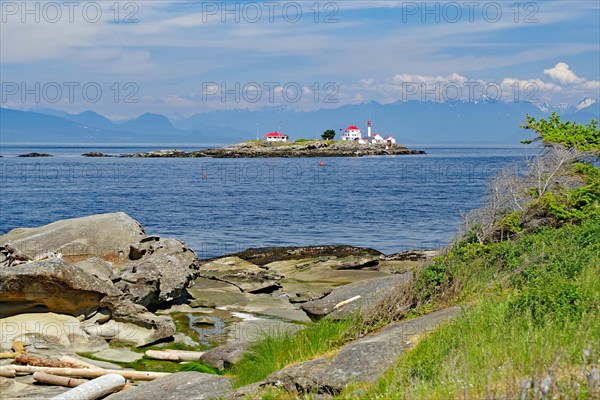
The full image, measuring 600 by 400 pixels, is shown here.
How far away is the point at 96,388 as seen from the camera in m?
14.8

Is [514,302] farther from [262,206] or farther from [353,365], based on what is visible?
[262,206]

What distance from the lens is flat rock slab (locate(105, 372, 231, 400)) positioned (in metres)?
12.8

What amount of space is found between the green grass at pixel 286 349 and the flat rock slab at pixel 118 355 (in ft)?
15.2

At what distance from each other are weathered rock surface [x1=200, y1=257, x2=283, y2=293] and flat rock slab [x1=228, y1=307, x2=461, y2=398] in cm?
1564

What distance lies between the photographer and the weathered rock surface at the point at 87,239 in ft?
86.6

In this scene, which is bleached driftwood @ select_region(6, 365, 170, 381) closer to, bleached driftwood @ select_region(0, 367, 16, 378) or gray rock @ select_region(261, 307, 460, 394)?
bleached driftwood @ select_region(0, 367, 16, 378)

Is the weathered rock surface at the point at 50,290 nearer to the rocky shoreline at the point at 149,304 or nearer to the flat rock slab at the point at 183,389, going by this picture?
the rocky shoreline at the point at 149,304

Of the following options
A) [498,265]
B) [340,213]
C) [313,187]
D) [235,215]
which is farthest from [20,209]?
[498,265]

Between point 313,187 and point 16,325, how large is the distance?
7342 cm

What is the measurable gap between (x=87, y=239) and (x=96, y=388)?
41.4 feet

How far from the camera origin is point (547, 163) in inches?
827

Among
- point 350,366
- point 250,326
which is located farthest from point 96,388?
point 250,326

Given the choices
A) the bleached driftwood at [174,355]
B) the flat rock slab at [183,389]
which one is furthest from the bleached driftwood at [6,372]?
the bleached driftwood at [174,355]

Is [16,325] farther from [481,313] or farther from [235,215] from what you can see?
[235,215]
